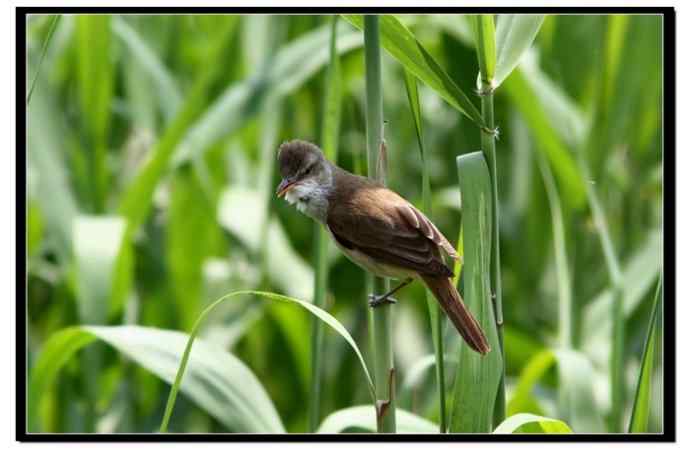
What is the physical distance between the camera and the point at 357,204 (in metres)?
1.51

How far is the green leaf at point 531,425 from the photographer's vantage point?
143 cm

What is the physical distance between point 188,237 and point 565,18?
0.89 m

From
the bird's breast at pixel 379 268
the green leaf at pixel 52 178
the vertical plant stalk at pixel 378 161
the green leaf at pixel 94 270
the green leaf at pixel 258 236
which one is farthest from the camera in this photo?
the green leaf at pixel 258 236

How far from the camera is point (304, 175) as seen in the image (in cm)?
155

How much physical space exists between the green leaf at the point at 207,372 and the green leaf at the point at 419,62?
0.52m

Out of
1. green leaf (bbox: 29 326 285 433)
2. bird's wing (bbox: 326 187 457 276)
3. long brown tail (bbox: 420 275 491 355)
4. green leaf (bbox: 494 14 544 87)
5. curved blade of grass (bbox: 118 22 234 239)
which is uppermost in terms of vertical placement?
green leaf (bbox: 494 14 544 87)

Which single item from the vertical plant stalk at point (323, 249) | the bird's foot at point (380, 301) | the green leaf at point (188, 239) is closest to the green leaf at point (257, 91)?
the green leaf at point (188, 239)

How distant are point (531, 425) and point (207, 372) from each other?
0.49 m

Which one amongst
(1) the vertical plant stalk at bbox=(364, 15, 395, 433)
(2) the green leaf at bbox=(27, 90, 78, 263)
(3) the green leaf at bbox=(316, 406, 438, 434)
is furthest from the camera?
(2) the green leaf at bbox=(27, 90, 78, 263)

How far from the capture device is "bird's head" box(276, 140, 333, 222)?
154 cm

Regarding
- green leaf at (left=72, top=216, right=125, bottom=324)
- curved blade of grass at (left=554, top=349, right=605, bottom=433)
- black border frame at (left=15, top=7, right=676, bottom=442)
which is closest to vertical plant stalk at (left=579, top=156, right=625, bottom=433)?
curved blade of grass at (left=554, top=349, right=605, bottom=433)

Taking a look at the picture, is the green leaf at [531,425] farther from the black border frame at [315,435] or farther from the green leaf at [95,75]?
the green leaf at [95,75]

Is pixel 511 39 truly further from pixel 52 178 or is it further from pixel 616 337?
pixel 52 178

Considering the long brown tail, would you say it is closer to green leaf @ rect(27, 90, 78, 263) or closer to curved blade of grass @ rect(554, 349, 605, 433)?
curved blade of grass @ rect(554, 349, 605, 433)
